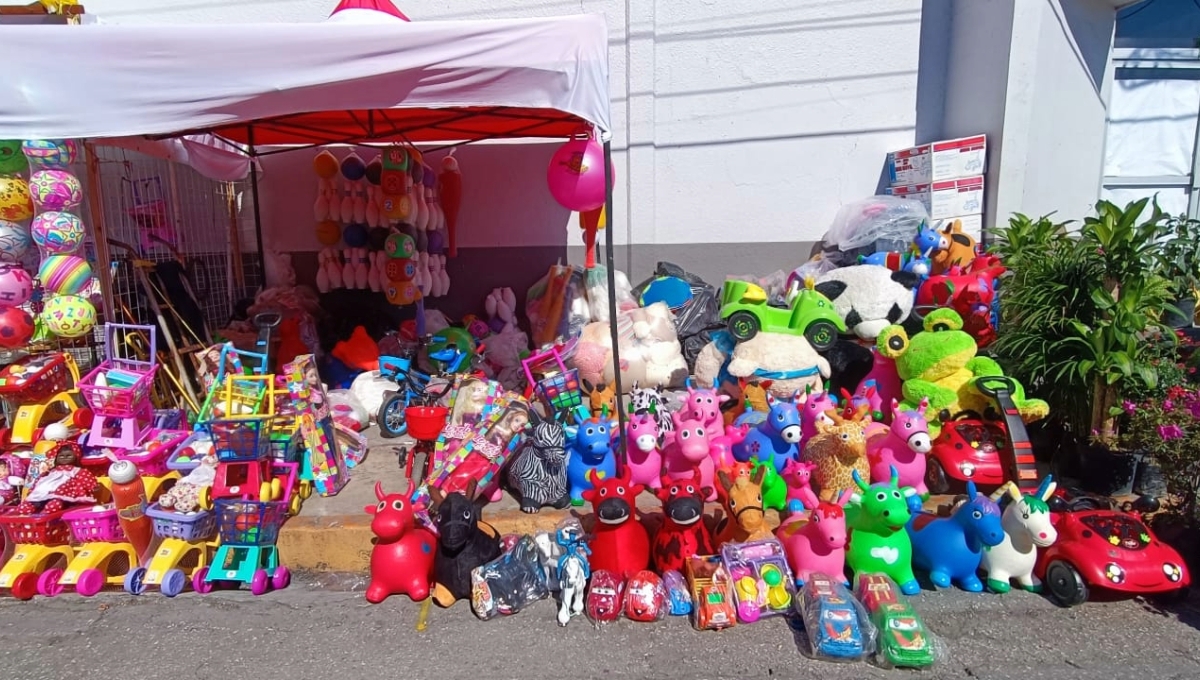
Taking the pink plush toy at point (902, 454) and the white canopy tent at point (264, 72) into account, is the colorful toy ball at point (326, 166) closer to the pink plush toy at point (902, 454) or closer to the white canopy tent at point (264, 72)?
the white canopy tent at point (264, 72)

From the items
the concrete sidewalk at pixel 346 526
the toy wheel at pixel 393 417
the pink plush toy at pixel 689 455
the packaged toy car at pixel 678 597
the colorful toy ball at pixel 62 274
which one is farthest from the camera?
the toy wheel at pixel 393 417

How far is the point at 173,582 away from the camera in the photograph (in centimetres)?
329

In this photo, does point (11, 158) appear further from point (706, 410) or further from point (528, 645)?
point (706, 410)

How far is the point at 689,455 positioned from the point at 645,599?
0.76 meters

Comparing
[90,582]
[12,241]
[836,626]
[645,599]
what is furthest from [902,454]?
[12,241]

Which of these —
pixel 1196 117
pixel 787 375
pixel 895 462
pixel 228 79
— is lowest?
pixel 895 462

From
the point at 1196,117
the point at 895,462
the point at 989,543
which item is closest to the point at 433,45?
the point at 895,462

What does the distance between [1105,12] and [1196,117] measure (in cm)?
136

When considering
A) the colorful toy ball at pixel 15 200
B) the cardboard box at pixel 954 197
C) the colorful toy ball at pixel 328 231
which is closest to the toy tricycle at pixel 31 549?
the colorful toy ball at pixel 15 200

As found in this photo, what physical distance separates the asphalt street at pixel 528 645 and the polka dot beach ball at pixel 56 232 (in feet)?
6.54

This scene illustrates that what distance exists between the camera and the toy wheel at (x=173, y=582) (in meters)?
3.27

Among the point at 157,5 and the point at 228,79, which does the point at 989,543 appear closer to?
the point at 228,79

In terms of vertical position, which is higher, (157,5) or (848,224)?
(157,5)

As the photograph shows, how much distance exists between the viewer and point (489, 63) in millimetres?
3215
